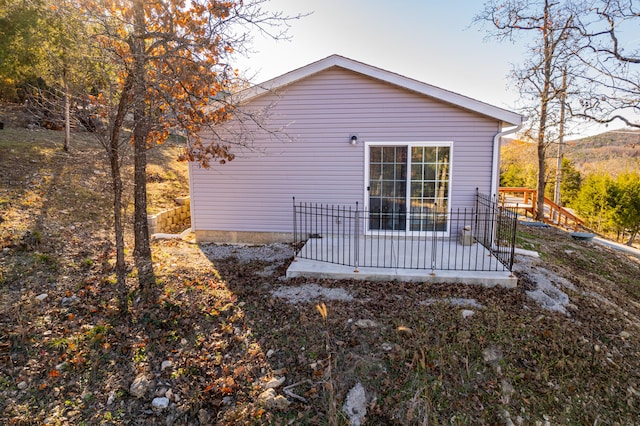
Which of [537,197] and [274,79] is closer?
[274,79]

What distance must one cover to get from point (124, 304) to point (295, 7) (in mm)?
4971

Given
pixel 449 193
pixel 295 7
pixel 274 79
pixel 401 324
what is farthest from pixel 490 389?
pixel 274 79

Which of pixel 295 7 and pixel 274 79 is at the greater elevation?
pixel 295 7

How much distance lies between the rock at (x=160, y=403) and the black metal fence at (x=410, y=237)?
3432 mm

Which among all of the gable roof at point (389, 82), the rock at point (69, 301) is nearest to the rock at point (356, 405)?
the rock at point (69, 301)

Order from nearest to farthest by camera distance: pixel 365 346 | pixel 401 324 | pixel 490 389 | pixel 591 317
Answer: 1. pixel 490 389
2. pixel 365 346
3. pixel 401 324
4. pixel 591 317

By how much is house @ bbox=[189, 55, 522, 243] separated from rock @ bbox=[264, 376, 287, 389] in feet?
14.8

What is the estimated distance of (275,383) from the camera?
3377 millimetres

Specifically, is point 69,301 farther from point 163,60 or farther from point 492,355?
point 492,355

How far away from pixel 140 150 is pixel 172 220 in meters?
4.14

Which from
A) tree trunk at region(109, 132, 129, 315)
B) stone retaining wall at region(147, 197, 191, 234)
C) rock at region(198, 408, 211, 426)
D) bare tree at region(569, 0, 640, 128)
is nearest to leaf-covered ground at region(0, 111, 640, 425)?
rock at region(198, 408, 211, 426)

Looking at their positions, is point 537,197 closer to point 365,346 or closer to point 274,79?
point 274,79

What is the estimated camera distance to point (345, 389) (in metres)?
3.32

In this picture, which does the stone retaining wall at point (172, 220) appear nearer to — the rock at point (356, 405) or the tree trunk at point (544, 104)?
the rock at point (356, 405)
